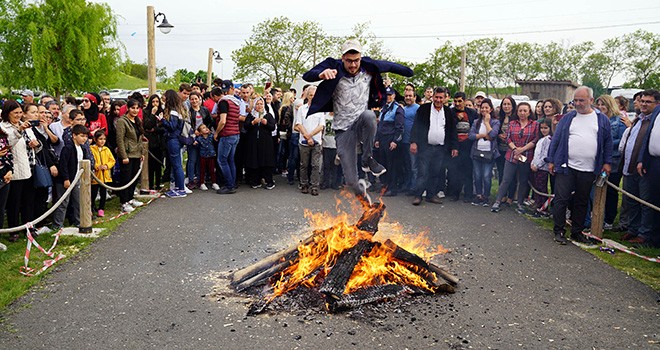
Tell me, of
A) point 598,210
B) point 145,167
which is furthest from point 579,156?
point 145,167

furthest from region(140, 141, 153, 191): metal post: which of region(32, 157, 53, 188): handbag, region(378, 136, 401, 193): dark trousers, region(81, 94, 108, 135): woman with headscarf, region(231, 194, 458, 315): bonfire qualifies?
region(231, 194, 458, 315): bonfire

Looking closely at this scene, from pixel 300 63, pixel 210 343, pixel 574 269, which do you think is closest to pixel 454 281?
pixel 574 269

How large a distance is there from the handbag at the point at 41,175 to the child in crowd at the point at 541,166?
26.8 feet

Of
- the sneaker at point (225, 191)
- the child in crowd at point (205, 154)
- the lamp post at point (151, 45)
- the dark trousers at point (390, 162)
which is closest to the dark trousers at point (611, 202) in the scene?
the dark trousers at point (390, 162)

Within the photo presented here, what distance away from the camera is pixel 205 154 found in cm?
1090

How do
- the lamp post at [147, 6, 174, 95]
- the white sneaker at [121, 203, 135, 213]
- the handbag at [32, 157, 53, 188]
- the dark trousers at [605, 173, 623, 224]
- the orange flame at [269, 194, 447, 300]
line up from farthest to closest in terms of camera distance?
the lamp post at [147, 6, 174, 95] → the white sneaker at [121, 203, 135, 213] → the dark trousers at [605, 173, 623, 224] → the handbag at [32, 157, 53, 188] → the orange flame at [269, 194, 447, 300]

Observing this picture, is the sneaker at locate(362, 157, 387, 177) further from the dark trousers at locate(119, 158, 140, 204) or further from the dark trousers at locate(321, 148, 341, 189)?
the dark trousers at locate(321, 148, 341, 189)

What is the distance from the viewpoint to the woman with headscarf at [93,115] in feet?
30.8

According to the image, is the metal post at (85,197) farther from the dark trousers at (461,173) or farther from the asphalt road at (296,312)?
the dark trousers at (461,173)

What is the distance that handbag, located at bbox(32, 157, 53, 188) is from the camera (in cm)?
700

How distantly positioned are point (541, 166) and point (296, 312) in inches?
253

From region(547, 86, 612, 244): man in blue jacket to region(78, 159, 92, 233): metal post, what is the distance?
6.96m

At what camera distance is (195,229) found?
7.82 meters

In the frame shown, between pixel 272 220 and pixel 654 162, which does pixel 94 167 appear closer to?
pixel 272 220
